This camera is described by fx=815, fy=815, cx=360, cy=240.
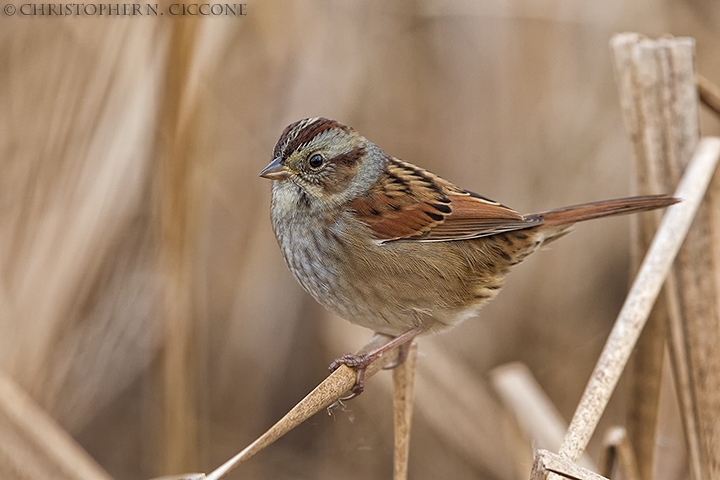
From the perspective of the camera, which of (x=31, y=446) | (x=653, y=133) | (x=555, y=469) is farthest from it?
(x=653, y=133)

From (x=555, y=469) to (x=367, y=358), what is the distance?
2.14 feet

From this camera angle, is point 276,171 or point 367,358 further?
point 276,171

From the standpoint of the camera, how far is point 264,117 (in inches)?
141

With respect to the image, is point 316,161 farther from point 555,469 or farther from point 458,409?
point 458,409

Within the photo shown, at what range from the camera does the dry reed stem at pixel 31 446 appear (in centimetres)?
226

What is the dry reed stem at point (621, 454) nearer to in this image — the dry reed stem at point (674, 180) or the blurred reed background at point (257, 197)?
the dry reed stem at point (674, 180)

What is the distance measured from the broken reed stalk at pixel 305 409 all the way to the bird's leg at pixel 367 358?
19 mm

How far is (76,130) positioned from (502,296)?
2.21m

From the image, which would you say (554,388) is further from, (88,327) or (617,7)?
(88,327)

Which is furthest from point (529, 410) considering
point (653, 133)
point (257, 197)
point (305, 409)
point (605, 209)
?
point (257, 197)

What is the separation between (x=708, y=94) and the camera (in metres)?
2.48

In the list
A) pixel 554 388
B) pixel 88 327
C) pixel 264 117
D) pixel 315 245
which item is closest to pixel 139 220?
pixel 88 327

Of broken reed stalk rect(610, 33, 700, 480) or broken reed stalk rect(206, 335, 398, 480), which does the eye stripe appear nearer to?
broken reed stalk rect(206, 335, 398, 480)

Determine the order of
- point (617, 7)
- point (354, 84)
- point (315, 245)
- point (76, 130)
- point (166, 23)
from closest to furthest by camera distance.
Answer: point (315, 245) → point (166, 23) → point (76, 130) → point (354, 84) → point (617, 7)
